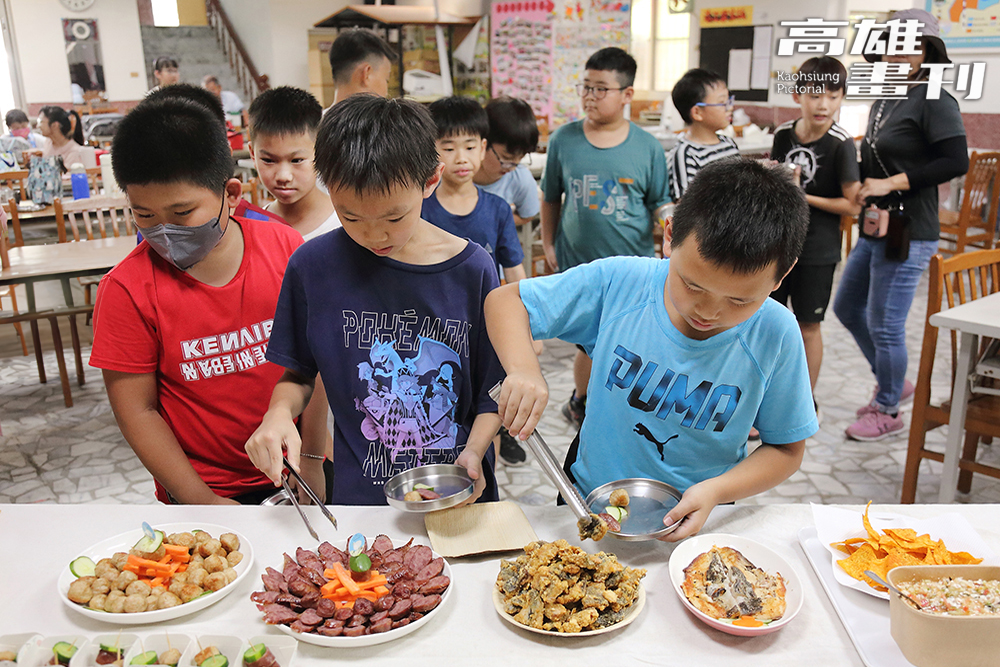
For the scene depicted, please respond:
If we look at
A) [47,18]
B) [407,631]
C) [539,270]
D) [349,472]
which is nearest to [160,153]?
[349,472]

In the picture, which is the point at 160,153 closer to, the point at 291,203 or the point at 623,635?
the point at 291,203

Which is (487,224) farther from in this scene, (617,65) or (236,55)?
(236,55)

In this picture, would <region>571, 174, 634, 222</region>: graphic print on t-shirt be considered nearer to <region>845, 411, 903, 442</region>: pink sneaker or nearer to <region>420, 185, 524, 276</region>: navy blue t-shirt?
<region>420, 185, 524, 276</region>: navy blue t-shirt

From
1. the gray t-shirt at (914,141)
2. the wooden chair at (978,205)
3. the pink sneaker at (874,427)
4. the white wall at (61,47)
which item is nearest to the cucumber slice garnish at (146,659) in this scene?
the pink sneaker at (874,427)

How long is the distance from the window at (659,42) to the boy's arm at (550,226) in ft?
21.5

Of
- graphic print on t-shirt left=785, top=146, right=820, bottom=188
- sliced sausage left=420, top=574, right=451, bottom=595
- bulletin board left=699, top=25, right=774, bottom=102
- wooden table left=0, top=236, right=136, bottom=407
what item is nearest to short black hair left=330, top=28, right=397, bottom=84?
wooden table left=0, top=236, right=136, bottom=407

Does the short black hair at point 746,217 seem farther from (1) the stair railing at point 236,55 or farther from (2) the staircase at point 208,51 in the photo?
(2) the staircase at point 208,51

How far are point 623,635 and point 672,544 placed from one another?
256 millimetres

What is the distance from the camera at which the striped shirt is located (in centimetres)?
327

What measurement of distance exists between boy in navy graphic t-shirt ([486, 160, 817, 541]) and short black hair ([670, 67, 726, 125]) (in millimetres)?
2112

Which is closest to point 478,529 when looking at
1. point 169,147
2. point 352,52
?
point 169,147

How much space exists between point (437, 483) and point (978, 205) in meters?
5.89

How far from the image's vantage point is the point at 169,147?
1.41 metres

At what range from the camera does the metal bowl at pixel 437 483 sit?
1.26 meters
